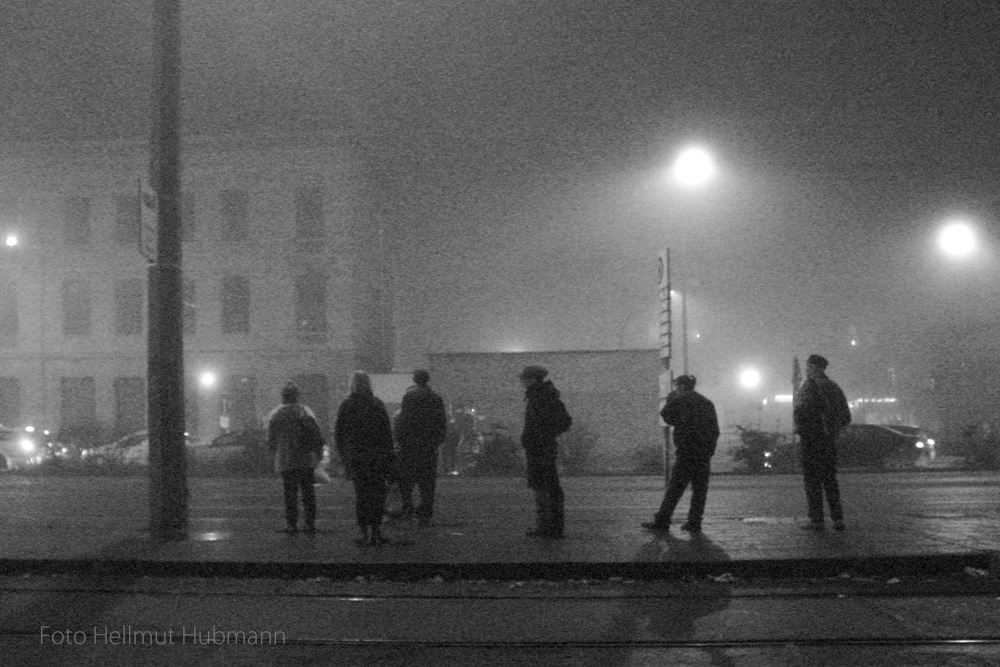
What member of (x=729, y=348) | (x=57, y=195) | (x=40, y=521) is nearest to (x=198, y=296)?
(x=57, y=195)

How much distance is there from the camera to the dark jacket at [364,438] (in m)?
11.0

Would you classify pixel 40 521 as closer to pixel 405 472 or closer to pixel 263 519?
pixel 263 519

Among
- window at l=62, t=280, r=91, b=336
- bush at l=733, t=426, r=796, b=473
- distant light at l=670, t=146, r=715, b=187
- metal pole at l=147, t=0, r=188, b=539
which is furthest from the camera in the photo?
window at l=62, t=280, r=91, b=336

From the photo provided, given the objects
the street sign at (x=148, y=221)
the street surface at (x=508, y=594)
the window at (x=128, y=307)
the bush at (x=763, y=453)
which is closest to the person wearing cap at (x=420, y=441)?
the street surface at (x=508, y=594)

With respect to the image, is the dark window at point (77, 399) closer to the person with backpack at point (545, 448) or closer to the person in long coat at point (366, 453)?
the person in long coat at point (366, 453)

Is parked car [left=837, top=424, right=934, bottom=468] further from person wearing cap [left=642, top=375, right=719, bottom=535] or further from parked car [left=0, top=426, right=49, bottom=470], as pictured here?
parked car [left=0, top=426, right=49, bottom=470]

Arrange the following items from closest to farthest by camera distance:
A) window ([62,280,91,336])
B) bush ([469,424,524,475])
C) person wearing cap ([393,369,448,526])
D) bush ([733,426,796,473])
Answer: person wearing cap ([393,369,448,526]) < bush ([733,426,796,473]) < bush ([469,424,524,475]) < window ([62,280,91,336])

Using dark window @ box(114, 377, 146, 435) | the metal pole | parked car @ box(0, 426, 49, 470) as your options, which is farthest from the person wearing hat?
dark window @ box(114, 377, 146, 435)

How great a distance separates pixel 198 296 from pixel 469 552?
147 feet

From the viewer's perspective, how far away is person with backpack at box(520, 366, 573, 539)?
1127 cm

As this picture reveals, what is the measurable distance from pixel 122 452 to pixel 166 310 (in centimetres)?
2350

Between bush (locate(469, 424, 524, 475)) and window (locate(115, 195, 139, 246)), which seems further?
window (locate(115, 195, 139, 246))

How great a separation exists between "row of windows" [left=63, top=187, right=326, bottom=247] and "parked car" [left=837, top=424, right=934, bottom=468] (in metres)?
27.3

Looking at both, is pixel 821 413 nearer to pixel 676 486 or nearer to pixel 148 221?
pixel 676 486
